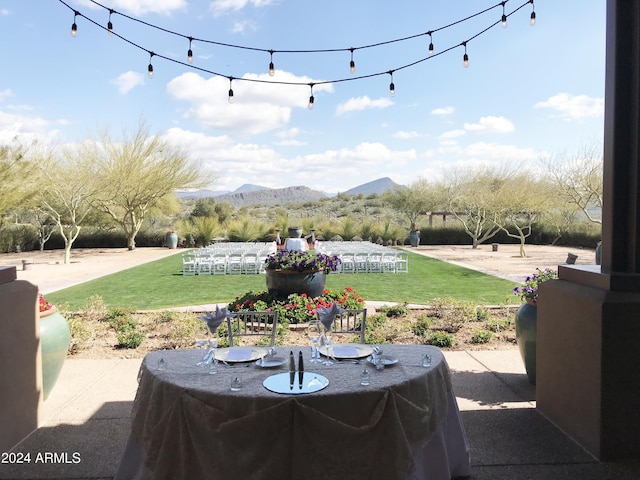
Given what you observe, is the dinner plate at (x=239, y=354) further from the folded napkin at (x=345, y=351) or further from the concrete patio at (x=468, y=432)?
the concrete patio at (x=468, y=432)

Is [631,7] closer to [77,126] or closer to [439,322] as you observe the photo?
[439,322]

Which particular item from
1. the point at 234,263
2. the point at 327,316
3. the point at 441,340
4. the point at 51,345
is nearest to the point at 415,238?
the point at 234,263

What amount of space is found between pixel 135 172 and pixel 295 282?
1934 cm

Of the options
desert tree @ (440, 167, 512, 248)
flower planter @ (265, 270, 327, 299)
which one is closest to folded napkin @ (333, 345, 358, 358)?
flower planter @ (265, 270, 327, 299)

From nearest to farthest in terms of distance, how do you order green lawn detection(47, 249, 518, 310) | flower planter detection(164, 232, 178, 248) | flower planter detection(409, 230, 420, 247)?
green lawn detection(47, 249, 518, 310)
flower planter detection(164, 232, 178, 248)
flower planter detection(409, 230, 420, 247)

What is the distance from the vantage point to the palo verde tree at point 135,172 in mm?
24031

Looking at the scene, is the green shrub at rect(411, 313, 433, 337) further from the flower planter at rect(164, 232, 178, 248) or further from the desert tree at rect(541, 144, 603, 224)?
the flower planter at rect(164, 232, 178, 248)

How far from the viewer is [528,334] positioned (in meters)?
4.50

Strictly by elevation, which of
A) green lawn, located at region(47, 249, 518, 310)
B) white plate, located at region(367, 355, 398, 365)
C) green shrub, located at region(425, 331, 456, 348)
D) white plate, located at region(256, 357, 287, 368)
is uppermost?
white plate, located at region(367, 355, 398, 365)

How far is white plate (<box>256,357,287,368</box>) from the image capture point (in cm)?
284

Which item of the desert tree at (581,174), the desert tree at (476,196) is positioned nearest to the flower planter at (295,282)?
the desert tree at (581,174)

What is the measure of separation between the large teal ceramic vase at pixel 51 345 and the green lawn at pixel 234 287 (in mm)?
4966

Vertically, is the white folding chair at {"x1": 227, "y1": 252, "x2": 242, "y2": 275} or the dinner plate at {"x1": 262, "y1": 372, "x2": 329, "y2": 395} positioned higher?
the dinner plate at {"x1": 262, "y1": 372, "x2": 329, "y2": 395}

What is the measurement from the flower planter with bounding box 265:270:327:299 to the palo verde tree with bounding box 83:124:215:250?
17.8 meters
